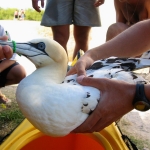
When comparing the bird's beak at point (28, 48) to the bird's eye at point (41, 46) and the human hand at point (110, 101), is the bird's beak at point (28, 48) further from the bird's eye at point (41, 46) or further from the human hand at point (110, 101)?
the human hand at point (110, 101)

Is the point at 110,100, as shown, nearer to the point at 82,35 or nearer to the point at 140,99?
the point at 140,99

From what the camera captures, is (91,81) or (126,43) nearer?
(91,81)

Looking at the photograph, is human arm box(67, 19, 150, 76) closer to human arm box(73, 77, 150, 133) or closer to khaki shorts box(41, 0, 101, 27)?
human arm box(73, 77, 150, 133)

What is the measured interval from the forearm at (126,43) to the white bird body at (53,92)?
15 centimetres

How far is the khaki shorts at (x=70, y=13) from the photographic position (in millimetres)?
2246

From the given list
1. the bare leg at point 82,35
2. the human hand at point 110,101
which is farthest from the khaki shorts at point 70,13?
the human hand at point 110,101

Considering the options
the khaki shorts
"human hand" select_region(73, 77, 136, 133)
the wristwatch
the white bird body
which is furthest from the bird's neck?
the khaki shorts

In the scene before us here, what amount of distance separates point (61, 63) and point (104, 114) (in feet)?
0.74

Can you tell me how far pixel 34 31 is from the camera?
3805 mm

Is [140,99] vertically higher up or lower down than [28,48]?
lower down

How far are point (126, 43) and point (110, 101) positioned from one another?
353 millimetres

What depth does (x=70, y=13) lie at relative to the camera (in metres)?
2.28

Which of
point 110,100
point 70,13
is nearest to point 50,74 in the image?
point 110,100

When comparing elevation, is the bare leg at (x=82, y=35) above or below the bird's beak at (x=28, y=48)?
below
